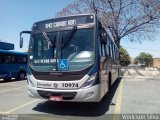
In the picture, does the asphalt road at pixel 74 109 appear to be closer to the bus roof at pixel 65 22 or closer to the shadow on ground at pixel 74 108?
the shadow on ground at pixel 74 108

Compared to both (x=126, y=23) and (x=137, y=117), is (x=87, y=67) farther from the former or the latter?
(x=126, y=23)

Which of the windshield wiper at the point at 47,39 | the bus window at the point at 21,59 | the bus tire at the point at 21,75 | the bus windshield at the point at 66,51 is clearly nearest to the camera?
the bus windshield at the point at 66,51

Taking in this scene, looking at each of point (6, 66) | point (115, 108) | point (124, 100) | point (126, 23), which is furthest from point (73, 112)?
point (126, 23)

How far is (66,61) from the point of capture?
8.01 metres

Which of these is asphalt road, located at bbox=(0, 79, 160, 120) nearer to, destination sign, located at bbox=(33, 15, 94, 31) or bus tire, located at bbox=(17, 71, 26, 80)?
destination sign, located at bbox=(33, 15, 94, 31)

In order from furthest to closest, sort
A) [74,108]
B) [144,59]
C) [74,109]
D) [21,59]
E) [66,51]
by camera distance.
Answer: [144,59], [21,59], [74,108], [74,109], [66,51]

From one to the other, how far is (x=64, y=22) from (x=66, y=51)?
1.04 m

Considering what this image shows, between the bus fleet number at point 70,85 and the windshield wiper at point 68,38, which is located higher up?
the windshield wiper at point 68,38

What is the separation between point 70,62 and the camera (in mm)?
7957

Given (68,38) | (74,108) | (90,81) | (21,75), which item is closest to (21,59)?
(21,75)

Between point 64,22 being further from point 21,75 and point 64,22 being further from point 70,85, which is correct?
point 21,75

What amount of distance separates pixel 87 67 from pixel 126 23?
1058 inches

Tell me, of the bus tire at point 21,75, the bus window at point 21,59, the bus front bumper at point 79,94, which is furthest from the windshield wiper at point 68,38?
the bus tire at point 21,75

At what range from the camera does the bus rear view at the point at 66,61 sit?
25.6 feet
